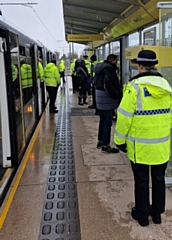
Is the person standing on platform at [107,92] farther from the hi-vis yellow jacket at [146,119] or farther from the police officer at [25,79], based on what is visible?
the hi-vis yellow jacket at [146,119]

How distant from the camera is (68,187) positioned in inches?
159

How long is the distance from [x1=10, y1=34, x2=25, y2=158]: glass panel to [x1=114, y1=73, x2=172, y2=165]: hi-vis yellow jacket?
231 cm

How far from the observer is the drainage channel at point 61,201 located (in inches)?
118

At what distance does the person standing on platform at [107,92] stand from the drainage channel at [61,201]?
0.73m

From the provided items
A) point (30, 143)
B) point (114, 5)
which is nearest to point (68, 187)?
point (30, 143)

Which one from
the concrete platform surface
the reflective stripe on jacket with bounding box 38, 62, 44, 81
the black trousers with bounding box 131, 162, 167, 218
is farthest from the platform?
the reflective stripe on jacket with bounding box 38, 62, 44, 81

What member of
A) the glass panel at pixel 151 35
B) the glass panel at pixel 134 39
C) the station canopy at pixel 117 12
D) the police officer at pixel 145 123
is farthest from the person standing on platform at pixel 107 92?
the police officer at pixel 145 123

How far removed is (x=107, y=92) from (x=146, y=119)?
2382mm

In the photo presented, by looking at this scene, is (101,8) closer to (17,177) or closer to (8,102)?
(8,102)

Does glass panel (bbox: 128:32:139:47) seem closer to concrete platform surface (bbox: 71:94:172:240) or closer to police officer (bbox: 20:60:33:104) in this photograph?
police officer (bbox: 20:60:33:104)

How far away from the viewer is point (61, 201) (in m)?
3.63

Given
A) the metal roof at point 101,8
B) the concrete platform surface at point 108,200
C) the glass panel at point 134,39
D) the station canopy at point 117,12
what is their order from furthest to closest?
the glass panel at point 134,39
the metal roof at point 101,8
the station canopy at point 117,12
the concrete platform surface at point 108,200

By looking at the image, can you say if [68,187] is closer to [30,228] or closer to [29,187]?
[29,187]

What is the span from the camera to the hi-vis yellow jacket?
277 centimetres
